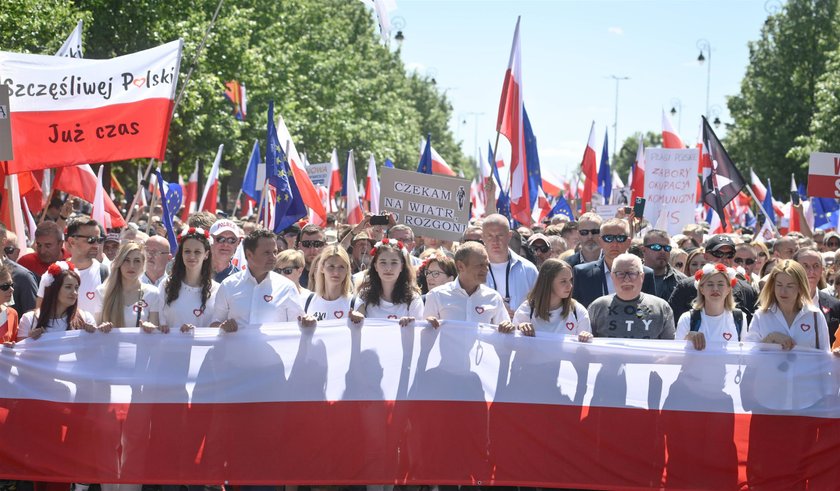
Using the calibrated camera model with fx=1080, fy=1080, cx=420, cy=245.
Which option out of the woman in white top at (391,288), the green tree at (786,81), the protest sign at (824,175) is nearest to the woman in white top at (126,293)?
the woman in white top at (391,288)

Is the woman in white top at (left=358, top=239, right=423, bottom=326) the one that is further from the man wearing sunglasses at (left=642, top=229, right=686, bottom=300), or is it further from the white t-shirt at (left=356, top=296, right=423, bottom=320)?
the man wearing sunglasses at (left=642, top=229, right=686, bottom=300)

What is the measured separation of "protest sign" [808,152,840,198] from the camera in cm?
1327

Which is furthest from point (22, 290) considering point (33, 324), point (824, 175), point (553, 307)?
point (824, 175)

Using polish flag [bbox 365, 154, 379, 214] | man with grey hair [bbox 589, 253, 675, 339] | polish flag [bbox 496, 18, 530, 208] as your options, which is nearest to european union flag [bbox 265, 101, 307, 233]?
polish flag [bbox 496, 18, 530, 208]

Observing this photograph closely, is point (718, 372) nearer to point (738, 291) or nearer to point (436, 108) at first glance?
point (738, 291)

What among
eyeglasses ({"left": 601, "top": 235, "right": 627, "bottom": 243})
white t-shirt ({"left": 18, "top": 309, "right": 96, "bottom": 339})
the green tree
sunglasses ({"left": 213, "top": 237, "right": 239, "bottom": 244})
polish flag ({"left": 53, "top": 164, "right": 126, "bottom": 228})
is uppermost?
the green tree

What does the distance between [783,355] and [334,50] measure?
3852 cm

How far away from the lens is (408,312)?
6.97m

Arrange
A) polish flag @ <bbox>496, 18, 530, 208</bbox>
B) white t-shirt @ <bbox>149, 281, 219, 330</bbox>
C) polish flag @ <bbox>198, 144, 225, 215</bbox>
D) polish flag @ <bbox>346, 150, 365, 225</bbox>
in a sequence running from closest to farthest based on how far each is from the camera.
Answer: white t-shirt @ <bbox>149, 281, 219, 330</bbox> < polish flag @ <bbox>496, 18, 530, 208</bbox> < polish flag @ <bbox>346, 150, 365, 225</bbox> < polish flag @ <bbox>198, 144, 225, 215</bbox>

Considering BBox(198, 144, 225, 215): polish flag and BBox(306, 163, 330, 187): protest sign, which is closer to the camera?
BBox(198, 144, 225, 215): polish flag

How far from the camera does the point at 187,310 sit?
6.85 m

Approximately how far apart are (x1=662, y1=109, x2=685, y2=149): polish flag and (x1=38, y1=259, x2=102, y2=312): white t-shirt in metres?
10.8

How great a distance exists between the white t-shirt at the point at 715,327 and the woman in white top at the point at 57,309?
3.71 meters

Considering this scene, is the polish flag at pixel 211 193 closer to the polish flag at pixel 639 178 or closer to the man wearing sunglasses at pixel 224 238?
the polish flag at pixel 639 178
